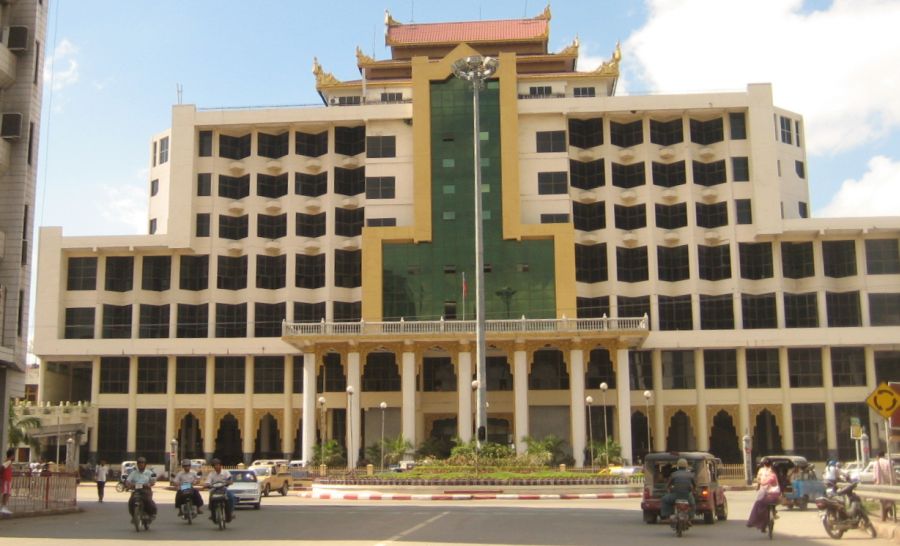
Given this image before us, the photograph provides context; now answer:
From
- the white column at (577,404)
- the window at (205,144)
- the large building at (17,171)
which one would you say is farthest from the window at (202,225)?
the large building at (17,171)

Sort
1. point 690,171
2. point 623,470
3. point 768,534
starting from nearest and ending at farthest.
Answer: point 768,534 → point 623,470 → point 690,171

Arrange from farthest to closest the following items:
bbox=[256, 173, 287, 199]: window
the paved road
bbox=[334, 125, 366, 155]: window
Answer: bbox=[256, 173, 287, 199]: window
bbox=[334, 125, 366, 155]: window
the paved road

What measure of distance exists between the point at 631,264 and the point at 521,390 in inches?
530

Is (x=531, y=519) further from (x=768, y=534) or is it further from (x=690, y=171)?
(x=690, y=171)

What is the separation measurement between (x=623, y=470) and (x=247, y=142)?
35903 mm

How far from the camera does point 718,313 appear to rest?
2537 inches

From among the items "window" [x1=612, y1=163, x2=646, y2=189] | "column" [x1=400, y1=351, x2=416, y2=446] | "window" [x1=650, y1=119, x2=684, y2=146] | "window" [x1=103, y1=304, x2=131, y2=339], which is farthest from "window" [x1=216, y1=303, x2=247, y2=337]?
"window" [x1=650, y1=119, x2=684, y2=146]

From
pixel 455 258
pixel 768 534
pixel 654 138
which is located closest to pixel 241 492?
pixel 768 534

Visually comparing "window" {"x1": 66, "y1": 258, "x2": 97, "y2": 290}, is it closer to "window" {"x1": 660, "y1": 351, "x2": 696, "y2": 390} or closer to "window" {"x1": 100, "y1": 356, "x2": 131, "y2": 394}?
"window" {"x1": 100, "y1": 356, "x2": 131, "y2": 394}

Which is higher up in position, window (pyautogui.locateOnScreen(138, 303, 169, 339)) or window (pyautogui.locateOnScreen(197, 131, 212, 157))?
window (pyautogui.locateOnScreen(197, 131, 212, 157))

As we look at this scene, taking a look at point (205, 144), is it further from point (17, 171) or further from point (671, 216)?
point (17, 171)

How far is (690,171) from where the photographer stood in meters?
66.4

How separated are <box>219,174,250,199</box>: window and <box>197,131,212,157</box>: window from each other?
5.89 feet

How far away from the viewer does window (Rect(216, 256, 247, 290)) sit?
67.4m
